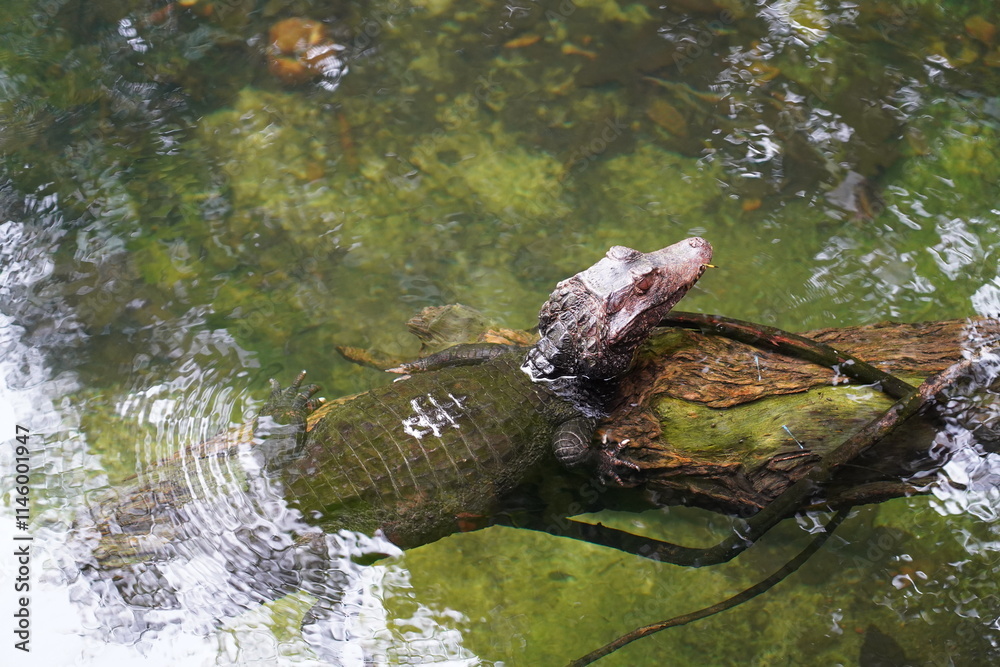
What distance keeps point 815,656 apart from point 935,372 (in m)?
1.76

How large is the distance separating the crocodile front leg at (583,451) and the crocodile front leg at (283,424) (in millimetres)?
1372

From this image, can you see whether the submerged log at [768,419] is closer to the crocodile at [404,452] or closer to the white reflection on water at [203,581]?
the crocodile at [404,452]

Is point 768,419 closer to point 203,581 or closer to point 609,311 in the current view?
point 609,311

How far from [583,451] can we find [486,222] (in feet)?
7.81

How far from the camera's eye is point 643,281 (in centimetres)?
383

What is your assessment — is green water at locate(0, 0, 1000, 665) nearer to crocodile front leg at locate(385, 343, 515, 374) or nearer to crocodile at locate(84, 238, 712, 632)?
crocodile at locate(84, 238, 712, 632)

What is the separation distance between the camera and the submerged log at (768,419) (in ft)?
10.2

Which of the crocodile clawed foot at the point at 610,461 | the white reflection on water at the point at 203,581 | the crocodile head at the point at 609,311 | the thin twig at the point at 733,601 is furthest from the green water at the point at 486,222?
the crocodile head at the point at 609,311

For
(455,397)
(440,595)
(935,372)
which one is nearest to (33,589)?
(440,595)

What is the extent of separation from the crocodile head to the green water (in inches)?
41.2

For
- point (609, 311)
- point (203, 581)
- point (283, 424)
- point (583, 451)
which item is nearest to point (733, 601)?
point (583, 451)

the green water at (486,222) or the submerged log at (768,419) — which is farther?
the green water at (486,222)

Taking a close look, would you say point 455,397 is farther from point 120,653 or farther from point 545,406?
point 120,653

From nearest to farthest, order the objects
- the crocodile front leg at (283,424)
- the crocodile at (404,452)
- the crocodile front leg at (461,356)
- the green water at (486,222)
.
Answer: the crocodile at (404,452)
the crocodile front leg at (283,424)
the green water at (486,222)
the crocodile front leg at (461,356)
